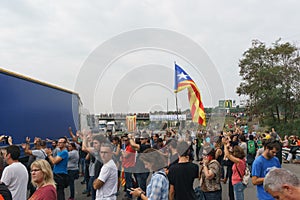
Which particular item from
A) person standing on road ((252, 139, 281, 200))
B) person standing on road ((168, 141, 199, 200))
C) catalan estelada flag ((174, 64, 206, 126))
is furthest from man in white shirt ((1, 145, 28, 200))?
catalan estelada flag ((174, 64, 206, 126))

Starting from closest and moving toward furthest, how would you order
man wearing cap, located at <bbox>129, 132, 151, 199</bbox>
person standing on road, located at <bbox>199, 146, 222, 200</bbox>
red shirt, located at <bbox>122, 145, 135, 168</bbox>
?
person standing on road, located at <bbox>199, 146, 222, 200</bbox>, man wearing cap, located at <bbox>129, 132, 151, 199</bbox>, red shirt, located at <bbox>122, 145, 135, 168</bbox>

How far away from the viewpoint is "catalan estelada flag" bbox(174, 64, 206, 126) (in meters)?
12.5

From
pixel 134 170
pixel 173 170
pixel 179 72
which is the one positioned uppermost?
pixel 179 72

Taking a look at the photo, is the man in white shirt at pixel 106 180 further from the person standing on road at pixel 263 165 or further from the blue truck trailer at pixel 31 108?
the blue truck trailer at pixel 31 108

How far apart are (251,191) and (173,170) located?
214 inches

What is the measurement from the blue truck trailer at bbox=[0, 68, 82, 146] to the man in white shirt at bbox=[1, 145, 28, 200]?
3.92 meters

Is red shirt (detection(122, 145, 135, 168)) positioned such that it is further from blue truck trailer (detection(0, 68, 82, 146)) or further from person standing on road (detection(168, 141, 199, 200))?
person standing on road (detection(168, 141, 199, 200))

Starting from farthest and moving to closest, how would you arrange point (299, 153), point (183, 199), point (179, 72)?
point (299, 153)
point (179, 72)
point (183, 199)

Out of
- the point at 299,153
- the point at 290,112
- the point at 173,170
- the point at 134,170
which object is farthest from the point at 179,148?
the point at 290,112

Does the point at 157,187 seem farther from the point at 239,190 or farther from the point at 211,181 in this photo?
the point at 239,190

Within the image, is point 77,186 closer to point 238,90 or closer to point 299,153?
point 299,153

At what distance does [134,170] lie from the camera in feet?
25.6

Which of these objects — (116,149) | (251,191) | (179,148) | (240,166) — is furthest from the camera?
(251,191)

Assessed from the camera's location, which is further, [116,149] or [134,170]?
[116,149]
